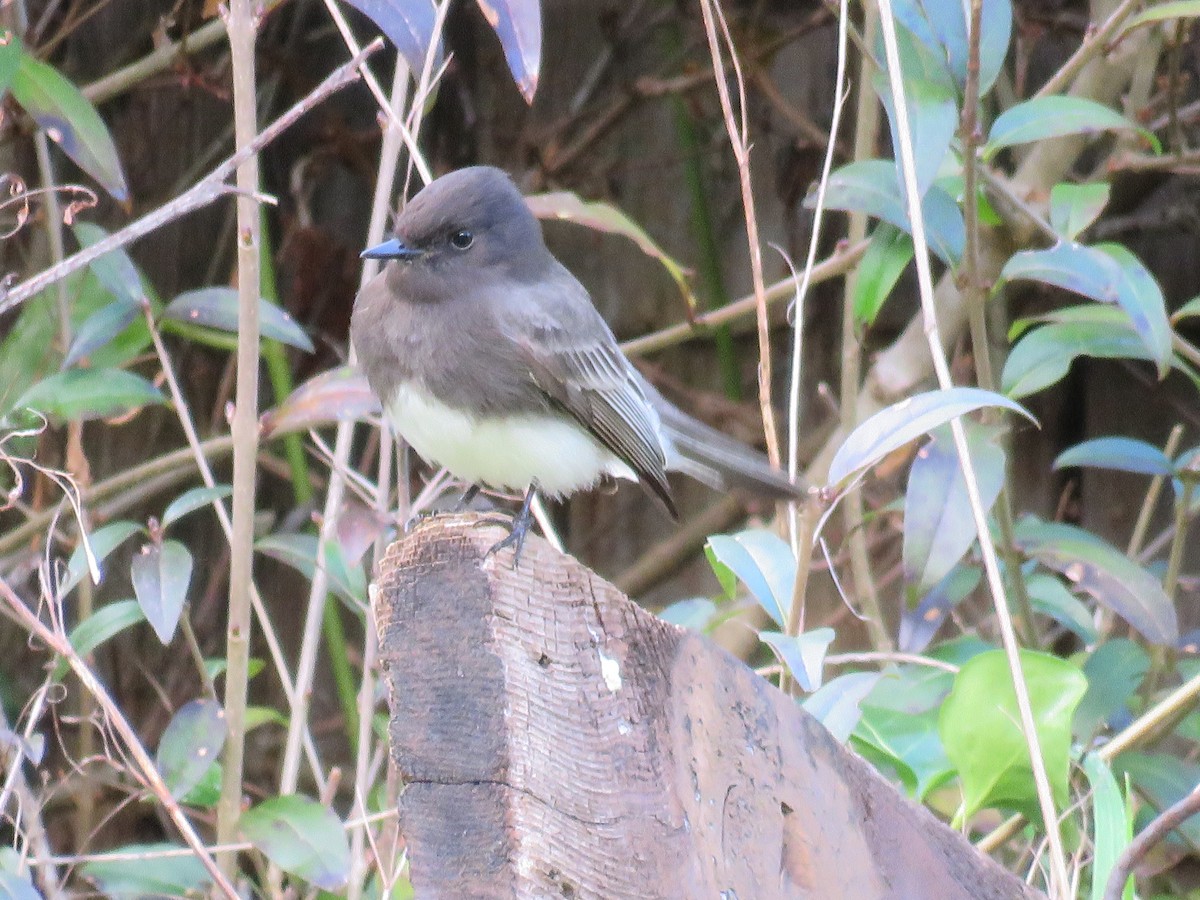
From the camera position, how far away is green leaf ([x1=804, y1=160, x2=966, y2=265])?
7.61 feet

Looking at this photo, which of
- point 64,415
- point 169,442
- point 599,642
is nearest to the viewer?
point 599,642

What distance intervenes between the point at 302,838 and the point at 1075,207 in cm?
148

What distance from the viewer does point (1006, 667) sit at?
1865 mm

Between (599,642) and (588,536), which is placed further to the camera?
(588,536)

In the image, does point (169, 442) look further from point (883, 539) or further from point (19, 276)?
point (883, 539)

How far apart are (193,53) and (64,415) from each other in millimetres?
1253

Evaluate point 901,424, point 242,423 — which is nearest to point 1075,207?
point 901,424

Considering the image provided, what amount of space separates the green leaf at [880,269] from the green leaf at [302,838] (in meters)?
1.12

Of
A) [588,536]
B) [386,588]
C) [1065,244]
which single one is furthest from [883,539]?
[386,588]

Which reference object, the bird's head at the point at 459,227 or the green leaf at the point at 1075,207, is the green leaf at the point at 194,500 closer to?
the bird's head at the point at 459,227

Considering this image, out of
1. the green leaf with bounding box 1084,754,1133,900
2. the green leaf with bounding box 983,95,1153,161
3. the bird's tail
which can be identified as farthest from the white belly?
the green leaf with bounding box 1084,754,1133,900

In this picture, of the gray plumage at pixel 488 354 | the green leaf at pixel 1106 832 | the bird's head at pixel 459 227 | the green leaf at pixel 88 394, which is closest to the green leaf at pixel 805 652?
the green leaf at pixel 1106 832

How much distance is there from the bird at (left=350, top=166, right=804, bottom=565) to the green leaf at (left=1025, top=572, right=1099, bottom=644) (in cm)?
44

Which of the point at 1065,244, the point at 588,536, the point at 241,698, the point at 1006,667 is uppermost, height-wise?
the point at 1065,244
